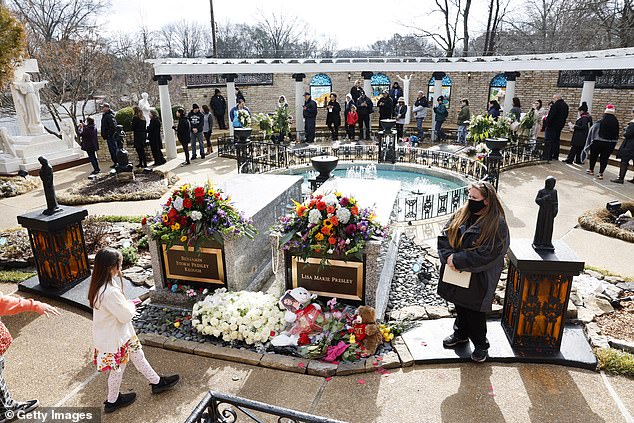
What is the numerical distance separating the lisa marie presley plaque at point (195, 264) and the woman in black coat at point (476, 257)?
2.64 m

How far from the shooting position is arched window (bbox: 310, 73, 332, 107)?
931 inches

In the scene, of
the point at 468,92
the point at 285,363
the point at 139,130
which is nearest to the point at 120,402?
the point at 285,363

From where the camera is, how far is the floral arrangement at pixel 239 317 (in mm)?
4535

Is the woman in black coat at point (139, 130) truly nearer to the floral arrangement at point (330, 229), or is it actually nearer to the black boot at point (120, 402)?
the floral arrangement at point (330, 229)

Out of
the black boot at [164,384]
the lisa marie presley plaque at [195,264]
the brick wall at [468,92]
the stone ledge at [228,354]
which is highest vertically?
the brick wall at [468,92]

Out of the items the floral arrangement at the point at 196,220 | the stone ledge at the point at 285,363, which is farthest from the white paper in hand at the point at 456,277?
the floral arrangement at the point at 196,220

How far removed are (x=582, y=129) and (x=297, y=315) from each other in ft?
37.1

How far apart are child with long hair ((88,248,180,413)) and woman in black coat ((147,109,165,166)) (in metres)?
10.5

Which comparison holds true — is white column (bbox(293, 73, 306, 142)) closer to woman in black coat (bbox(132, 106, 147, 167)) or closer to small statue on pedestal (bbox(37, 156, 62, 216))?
woman in black coat (bbox(132, 106, 147, 167))

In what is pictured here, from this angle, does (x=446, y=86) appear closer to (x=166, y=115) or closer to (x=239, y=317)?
(x=166, y=115)

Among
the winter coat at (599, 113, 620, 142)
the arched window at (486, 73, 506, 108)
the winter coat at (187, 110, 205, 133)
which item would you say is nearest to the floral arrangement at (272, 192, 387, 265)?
the winter coat at (599, 113, 620, 142)

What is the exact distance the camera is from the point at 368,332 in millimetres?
4281

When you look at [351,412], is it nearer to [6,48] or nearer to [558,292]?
[558,292]

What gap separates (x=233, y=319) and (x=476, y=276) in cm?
248
